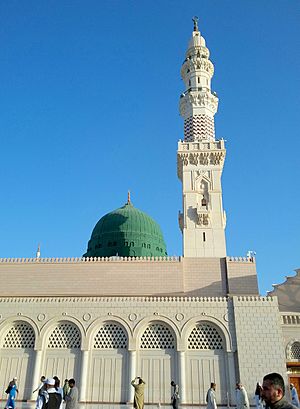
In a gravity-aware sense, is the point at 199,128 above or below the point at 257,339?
above

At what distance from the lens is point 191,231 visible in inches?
940

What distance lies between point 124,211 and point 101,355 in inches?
581

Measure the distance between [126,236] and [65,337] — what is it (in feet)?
38.1

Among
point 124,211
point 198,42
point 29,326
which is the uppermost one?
point 198,42

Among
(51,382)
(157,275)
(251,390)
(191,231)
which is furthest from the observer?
(191,231)

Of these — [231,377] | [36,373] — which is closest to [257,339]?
[231,377]

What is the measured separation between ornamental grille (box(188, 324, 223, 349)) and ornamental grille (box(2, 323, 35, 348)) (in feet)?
22.9

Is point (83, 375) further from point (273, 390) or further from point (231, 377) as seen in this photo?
point (273, 390)

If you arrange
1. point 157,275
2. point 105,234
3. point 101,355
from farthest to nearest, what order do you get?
point 105,234 → point 157,275 → point 101,355

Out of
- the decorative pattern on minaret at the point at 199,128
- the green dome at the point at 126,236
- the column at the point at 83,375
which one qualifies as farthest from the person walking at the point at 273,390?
the green dome at the point at 126,236

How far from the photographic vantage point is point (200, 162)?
25.8 meters

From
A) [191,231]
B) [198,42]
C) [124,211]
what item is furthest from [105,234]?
[198,42]

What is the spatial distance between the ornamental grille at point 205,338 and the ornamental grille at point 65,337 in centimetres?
490

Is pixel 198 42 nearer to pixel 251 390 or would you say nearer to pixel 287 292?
pixel 287 292
